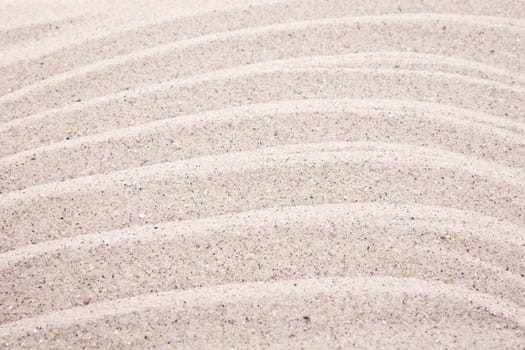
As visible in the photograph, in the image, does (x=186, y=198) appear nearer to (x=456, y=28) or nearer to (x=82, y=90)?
(x=82, y=90)

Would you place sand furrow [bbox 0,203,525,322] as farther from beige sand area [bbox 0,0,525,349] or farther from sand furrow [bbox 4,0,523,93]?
sand furrow [bbox 4,0,523,93]

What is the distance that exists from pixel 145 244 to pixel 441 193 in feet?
5.04

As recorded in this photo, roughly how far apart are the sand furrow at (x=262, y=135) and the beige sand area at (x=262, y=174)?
1 cm

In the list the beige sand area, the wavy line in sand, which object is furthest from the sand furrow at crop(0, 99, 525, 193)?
the wavy line in sand

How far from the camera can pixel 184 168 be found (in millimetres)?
3184

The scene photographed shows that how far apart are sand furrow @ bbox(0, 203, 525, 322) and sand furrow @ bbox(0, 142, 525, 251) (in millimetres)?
74

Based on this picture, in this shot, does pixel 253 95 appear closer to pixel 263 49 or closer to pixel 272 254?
pixel 263 49

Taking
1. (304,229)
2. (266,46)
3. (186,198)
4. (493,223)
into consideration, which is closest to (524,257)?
(493,223)

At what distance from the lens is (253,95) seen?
138 inches

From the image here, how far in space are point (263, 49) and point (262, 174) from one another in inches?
40.2

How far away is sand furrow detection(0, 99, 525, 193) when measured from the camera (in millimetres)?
3232

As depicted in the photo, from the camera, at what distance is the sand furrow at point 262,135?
3.23 metres

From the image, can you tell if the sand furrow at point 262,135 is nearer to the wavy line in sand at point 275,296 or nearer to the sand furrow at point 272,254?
the sand furrow at point 272,254

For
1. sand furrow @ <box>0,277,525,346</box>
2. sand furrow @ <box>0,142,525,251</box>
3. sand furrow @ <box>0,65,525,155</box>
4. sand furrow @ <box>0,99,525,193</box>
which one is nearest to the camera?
sand furrow @ <box>0,277,525,346</box>
